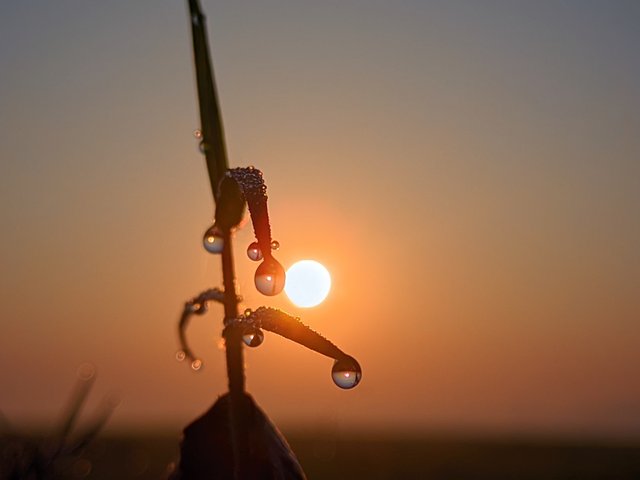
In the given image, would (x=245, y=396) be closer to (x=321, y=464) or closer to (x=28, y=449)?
(x=28, y=449)

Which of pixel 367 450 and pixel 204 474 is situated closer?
pixel 204 474

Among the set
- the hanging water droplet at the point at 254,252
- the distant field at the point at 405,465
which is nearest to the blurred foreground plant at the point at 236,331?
the hanging water droplet at the point at 254,252

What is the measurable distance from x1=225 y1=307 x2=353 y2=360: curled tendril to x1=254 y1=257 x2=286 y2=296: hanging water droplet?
72mm

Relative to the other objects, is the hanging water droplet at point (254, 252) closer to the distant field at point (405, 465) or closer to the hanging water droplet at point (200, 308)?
the hanging water droplet at point (200, 308)

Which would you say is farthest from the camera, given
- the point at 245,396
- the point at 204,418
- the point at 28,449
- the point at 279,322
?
the point at 28,449

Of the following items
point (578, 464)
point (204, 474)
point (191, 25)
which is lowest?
point (204, 474)

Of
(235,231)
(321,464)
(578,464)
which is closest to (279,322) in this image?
(235,231)

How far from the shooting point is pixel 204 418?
1.76 m

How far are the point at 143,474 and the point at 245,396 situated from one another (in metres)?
44.7

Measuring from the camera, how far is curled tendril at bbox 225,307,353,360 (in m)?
1.51

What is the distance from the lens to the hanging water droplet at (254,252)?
5.75 feet

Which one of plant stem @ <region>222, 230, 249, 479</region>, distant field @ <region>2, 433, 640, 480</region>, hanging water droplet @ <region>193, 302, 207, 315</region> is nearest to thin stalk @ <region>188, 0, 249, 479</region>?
plant stem @ <region>222, 230, 249, 479</region>

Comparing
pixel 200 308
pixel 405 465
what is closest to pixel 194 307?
pixel 200 308

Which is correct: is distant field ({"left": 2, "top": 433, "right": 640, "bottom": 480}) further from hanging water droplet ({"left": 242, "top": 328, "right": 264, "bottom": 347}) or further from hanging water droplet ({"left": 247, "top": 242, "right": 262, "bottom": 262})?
hanging water droplet ({"left": 242, "top": 328, "right": 264, "bottom": 347})
